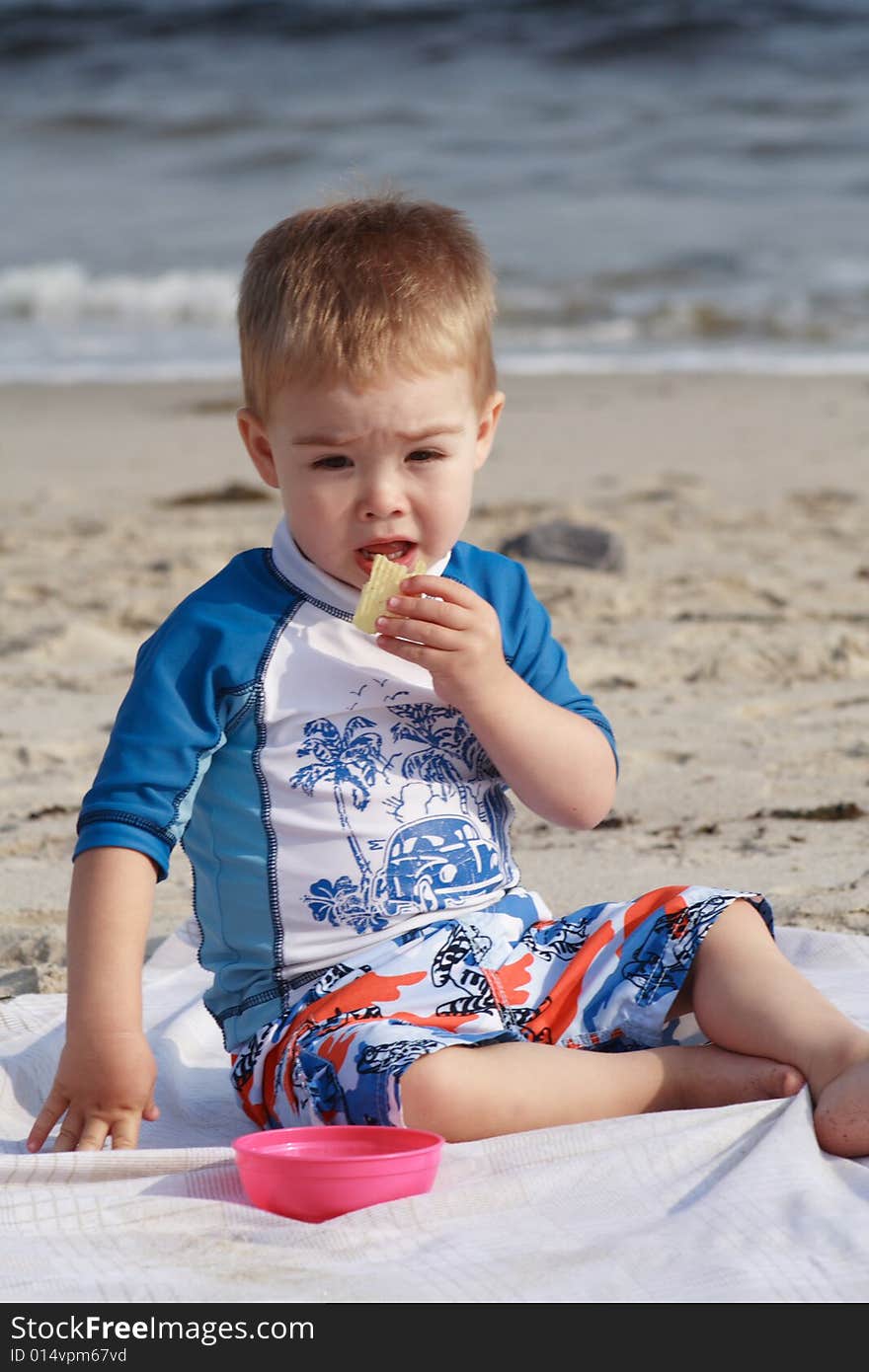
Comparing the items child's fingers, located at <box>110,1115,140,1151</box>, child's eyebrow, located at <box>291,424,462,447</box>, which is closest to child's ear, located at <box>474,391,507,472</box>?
child's eyebrow, located at <box>291,424,462,447</box>

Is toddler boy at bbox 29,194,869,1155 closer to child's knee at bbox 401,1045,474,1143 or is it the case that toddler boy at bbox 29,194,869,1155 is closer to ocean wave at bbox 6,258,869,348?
child's knee at bbox 401,1045,474,1143

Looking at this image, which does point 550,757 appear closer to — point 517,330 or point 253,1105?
point 253,1105

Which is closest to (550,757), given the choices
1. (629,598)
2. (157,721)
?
(157,721)

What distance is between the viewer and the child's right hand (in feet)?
5.97

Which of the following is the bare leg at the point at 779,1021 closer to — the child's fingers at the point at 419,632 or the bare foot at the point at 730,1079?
the bare foot at the point at 730,1079

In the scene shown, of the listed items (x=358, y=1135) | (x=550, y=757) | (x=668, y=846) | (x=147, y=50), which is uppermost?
(x=147, y=50)

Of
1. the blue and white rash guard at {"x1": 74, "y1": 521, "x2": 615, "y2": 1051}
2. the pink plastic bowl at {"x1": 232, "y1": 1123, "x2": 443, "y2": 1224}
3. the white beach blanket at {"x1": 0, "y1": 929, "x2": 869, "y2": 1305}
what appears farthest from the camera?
the blue and white rash guard at {"x1": 74, "y1": 521, "x2": 615, "y2": 1051}

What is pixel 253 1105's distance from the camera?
1988 mm

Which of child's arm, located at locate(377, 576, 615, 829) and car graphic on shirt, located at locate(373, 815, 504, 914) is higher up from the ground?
child's arm, located at locate(377, 576, 615, 829)

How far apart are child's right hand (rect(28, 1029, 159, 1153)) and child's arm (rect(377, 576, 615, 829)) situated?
1.77 feet

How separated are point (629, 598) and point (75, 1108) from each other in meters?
2.95

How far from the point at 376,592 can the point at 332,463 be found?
0.17 m

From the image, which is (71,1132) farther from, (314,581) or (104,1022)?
(314,581)

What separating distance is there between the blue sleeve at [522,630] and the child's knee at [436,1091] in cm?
51
